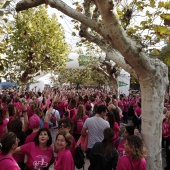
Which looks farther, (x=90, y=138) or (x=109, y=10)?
(x=90, y=138)

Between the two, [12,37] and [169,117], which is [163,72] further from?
[12,37]

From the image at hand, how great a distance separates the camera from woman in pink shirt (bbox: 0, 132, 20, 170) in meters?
2.83

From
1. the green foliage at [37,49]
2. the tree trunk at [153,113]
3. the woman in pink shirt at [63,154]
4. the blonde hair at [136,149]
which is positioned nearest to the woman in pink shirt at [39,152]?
the woman in pink shirt at [63,154]

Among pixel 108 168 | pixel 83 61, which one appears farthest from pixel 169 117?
pixel 83 61

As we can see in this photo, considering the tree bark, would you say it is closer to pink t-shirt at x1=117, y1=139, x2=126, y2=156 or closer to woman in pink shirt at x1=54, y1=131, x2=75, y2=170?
pink t-shirt at x1=117, y1=139, x2=126, y2=156

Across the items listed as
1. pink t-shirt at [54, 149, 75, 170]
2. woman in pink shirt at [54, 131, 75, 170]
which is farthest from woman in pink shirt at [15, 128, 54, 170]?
pink t-shirt at [54, 149, 75, 170]

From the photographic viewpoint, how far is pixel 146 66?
4316 mm

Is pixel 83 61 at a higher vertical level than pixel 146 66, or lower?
higher

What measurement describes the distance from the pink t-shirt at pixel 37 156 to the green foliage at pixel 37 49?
34.7ft

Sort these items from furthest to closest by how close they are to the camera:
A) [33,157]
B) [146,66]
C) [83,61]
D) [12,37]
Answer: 1. [83,61]
2. [12,37]
3. [146,66]
4. [33,157]

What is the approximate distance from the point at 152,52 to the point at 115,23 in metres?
1.10

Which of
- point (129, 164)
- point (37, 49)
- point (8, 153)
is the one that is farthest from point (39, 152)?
point (37, 49)

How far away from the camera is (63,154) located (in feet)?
11.6

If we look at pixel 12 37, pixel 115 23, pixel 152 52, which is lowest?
pixel 152 52
